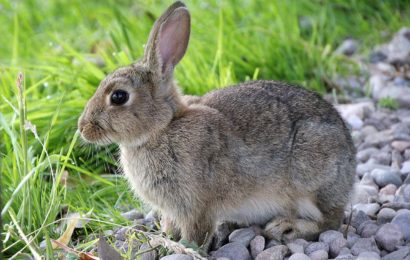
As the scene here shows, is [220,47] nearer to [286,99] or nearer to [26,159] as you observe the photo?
[286,99]

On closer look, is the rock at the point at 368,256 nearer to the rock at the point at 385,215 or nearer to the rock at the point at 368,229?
the rock at the point at 368,229

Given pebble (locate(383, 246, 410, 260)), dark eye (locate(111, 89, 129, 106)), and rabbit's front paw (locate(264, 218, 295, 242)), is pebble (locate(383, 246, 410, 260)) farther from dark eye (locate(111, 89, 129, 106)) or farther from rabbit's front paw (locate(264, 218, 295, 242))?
dark eye (locate(111, 89, 129, 106))

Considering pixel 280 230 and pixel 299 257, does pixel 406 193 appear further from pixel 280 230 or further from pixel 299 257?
pixel 299 257

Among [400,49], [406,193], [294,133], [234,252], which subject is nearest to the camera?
[234,252]

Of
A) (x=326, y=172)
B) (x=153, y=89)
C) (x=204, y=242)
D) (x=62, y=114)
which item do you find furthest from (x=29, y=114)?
(x=326, y=172)

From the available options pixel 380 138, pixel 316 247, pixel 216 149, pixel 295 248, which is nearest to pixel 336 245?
pixel 316 247

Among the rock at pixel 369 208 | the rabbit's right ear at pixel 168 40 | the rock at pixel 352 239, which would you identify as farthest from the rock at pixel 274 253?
the rabbit's right ear at pixel 168 40
